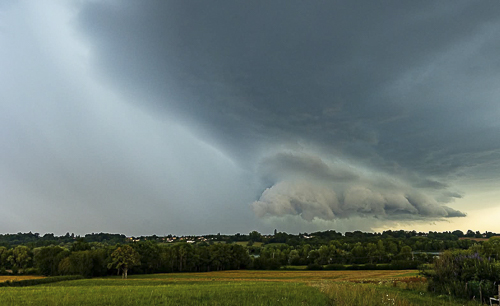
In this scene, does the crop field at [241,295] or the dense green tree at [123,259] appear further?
the dense green tree at [123,259]

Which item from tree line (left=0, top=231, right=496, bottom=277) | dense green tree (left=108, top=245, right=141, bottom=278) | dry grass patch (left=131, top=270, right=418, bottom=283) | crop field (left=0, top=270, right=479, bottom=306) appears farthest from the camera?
tree line (left=0, top=231, right=496, bottom=277)

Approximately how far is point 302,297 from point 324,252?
358 feet

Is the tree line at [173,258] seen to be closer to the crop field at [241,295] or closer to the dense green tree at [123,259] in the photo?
the dense green tree at [123,259]

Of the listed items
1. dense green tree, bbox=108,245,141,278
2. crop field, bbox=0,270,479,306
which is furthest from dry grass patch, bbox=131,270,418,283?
crop field, bbox=0,270,479,306

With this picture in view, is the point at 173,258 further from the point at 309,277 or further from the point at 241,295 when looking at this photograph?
the point at 241,295

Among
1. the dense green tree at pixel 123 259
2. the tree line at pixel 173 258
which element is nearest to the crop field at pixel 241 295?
the dense green tree at pixel 123 259

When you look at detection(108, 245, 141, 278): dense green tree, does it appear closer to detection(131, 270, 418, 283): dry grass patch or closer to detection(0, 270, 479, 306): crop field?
detection(131, 270, 418, 283): dry grass patch

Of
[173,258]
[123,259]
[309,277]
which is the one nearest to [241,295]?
[309,277]


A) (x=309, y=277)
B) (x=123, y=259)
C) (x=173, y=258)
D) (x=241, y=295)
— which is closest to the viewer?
(x=241, y=295)

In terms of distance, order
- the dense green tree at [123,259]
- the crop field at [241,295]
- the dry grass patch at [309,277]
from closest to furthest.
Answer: the crop field at [241,295]
the dry grass patch at [309,277]
the dense green tree at [123,259]

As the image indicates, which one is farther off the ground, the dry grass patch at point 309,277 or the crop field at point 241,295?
the crop field at point 241,295

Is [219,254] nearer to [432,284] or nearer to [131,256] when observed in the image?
[131,256]

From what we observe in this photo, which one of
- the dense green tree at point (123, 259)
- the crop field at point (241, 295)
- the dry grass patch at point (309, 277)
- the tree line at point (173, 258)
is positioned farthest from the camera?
the tree line at point (173, 258)

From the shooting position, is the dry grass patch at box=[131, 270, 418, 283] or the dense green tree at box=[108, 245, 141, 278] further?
the dense green tree at box=[108, 245, 141, 278]
